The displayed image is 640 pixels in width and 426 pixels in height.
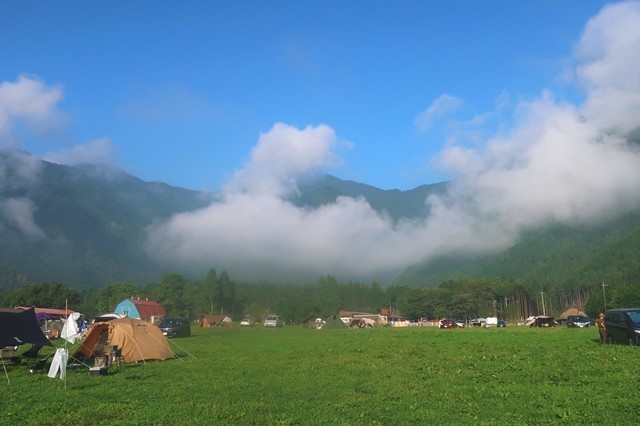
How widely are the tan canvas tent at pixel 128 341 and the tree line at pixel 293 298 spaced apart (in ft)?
336

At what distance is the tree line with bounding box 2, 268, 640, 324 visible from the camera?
133750 mm

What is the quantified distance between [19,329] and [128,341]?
5249mm

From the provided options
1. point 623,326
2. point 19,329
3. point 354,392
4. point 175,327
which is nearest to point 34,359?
point 19,329

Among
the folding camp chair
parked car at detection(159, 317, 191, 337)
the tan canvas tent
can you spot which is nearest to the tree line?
parked car at detection(159, 317, 191, 337)

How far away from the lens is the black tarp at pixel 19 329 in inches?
858

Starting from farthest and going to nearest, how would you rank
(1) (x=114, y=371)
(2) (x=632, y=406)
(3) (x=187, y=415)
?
(1) (x=114, y=371), (3) (x=187, y=415), (2) (x=632, y=406)

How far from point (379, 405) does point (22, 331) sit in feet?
57.2

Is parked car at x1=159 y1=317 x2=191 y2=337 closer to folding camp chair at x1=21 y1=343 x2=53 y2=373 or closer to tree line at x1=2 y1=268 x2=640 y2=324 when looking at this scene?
folding camp chair at x1=21 y1=343 x2=53 y2=373

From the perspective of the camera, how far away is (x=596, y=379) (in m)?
15.1

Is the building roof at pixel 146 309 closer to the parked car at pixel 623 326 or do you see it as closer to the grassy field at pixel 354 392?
the grassy field at pixel 354 392

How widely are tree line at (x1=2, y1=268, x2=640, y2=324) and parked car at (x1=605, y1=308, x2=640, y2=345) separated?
10538cm

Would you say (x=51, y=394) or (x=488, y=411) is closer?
(x=488, y=411)

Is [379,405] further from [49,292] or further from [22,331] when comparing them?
[49,292]

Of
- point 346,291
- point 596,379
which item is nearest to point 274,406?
point 596,379
